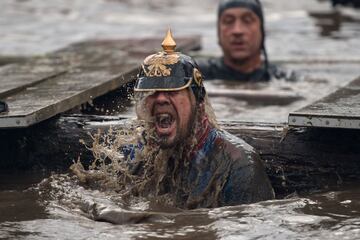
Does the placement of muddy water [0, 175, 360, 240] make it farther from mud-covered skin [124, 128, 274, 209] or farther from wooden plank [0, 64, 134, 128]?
wooden plank [0, 64, 134, 128]

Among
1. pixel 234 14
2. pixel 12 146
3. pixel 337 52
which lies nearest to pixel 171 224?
pixel 12 146

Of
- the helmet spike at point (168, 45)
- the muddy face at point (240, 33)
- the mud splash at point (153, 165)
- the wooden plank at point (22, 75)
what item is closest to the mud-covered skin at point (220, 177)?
the mud splash at point (153, 165)

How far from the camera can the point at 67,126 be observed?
784 centimetres

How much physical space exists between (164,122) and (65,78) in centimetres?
282

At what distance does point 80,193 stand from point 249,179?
117 centimetres

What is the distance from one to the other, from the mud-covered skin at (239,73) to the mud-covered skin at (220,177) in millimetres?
5947

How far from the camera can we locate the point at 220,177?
6668mm

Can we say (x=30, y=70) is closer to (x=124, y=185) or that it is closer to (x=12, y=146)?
(x=12, y=146)

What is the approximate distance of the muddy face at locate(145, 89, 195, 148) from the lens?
662cm

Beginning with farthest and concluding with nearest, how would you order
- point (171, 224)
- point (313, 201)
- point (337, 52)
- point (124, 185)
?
point (337, 52), point (124, 185), point (313, 201), point (171, 224)

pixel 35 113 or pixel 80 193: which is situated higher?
pixel 35 113

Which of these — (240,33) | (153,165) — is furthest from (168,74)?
(240,33)

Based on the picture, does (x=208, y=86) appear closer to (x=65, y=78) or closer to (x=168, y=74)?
(x=65, y=78)

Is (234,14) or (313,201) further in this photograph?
(234,14)
